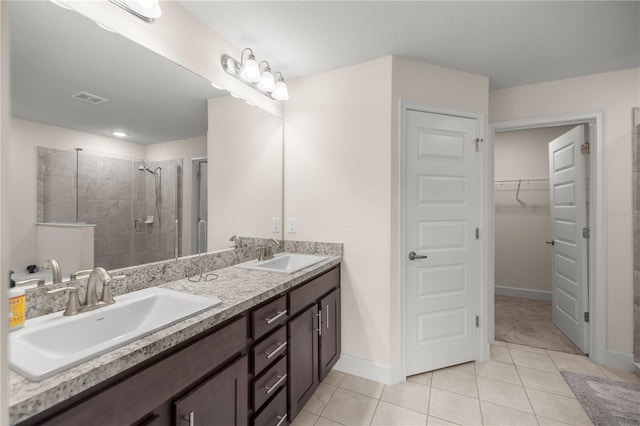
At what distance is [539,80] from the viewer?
244 cm

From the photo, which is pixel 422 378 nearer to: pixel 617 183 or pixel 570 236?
pixel 570 236

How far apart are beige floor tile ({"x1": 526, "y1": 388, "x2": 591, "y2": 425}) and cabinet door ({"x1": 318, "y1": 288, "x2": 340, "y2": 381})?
4.25 feet

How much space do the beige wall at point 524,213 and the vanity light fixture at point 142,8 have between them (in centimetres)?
423

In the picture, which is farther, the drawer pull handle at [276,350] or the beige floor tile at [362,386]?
the beige floor tile at [362,386]

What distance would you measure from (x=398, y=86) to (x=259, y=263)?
1.64 metres

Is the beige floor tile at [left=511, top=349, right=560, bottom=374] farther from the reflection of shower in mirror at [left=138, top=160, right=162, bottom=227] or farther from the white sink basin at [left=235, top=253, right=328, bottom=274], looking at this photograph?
the reflection of shower in mirror at [left=138, top=160, right=162, bottom=227]

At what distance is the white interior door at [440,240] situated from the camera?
7.08 feet

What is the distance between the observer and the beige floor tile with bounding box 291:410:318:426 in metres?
1.68

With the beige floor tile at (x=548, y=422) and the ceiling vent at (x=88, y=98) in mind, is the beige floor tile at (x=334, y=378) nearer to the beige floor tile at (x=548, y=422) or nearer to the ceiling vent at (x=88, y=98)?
the beige floor tile at (x=548, y=422)

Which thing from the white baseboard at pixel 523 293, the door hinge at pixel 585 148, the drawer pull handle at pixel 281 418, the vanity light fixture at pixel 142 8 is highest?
the vanity light fixture at pixel 142 8

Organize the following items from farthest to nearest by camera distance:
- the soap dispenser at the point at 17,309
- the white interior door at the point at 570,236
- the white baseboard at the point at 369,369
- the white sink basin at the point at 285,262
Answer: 1. the white interior door at the point at 570,236
2. the white baseboard at the point at 369,369
3. the white sink basin at the point at 285,262
4. the soap dispenser at the point at 17,309

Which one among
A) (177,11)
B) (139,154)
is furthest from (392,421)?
(177,11)

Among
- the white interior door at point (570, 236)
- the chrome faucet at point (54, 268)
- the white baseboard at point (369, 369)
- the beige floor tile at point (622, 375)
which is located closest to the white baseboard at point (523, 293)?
the white interior door at point (570, 236)

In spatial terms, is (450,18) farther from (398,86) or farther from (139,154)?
(139,154)
